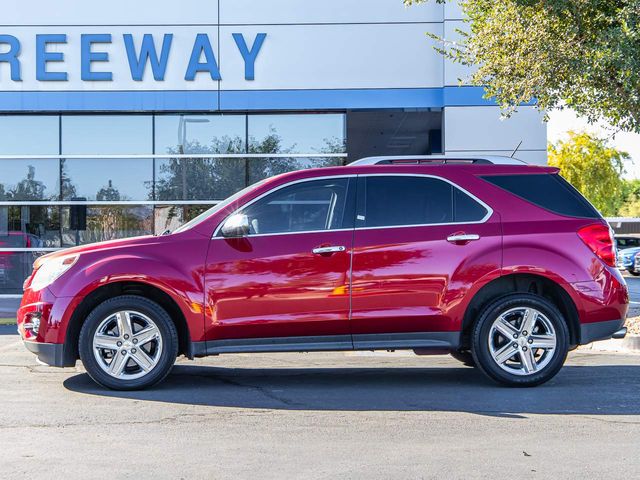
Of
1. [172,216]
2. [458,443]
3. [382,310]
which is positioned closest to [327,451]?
[458,443]

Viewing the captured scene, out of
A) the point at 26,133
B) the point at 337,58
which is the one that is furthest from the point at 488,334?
the point at 26,133

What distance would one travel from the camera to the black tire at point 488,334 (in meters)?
7.43

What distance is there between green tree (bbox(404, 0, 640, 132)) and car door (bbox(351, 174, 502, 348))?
431 centimetres

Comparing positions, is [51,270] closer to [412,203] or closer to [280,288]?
[280,288]

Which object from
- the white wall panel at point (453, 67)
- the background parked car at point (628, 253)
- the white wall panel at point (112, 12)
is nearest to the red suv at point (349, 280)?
the white wall panel at point (453, 67)

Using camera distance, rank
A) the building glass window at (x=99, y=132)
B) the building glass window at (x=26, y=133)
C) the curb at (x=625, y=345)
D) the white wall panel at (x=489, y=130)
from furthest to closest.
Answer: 1. the building glass window at (x=26, y=133)
2. the building glass window at (x=99, y=132)
3. the white wall panel at (x=489, y=130)
4. the curb at (x=625, y=345)

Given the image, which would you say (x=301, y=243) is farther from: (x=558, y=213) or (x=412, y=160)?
(x=558, y=213)

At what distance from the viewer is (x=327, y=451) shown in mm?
5277

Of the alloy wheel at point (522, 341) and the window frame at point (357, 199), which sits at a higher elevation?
the window frame at point (357, 199)

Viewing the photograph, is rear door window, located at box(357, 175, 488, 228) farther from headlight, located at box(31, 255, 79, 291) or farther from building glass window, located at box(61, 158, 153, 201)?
building glass window, located at box(61, 158, 153, 201)

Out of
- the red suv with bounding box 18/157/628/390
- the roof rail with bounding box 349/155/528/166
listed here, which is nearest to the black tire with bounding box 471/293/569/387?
the red suv with bounding box 18/157/628/390

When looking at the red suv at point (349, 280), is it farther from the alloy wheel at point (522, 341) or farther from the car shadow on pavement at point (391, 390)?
the car shadow on pavement at point (391, 390)

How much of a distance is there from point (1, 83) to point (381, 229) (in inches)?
489

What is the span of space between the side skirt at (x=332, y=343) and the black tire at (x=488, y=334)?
20 cm
